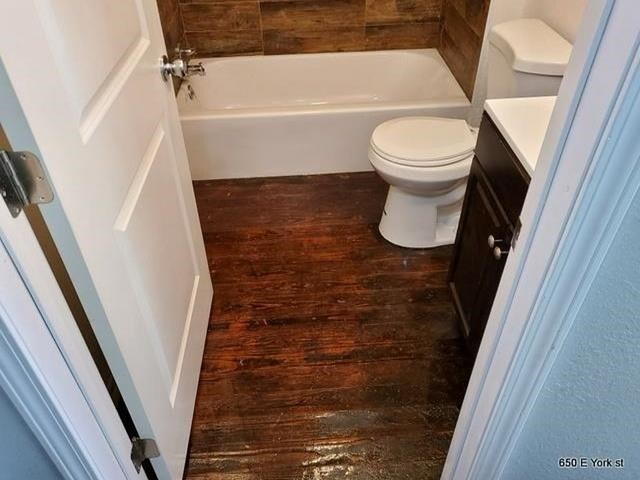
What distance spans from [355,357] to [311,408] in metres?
0.24

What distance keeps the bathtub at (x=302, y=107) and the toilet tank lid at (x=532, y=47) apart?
59cm

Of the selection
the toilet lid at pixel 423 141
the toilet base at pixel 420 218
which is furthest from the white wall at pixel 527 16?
the toilet base at pixel 420 218

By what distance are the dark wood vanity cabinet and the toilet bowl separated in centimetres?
30

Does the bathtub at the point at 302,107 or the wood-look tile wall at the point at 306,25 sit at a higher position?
the wood-look tile wall at the point at 306,25

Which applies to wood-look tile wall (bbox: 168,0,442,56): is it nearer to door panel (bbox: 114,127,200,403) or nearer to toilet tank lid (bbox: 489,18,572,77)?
toilet tank lid (bbox: 489,18,572,77)

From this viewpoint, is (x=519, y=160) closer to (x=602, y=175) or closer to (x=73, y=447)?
(x=602, y=175)

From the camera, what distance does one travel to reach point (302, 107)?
7.94 ft

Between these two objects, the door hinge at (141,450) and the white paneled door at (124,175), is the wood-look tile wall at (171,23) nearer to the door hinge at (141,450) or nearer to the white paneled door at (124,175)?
the white paneled door at (124,175)

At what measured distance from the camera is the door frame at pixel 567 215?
519mm

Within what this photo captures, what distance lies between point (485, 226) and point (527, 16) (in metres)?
1.17

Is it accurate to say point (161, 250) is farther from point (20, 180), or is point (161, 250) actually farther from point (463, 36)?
point (463, 36)

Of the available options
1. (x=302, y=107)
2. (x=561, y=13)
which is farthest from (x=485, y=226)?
(x=302, y=107)

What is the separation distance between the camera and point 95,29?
875 mm

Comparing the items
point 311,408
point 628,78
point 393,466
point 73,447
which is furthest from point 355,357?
point 628,78
